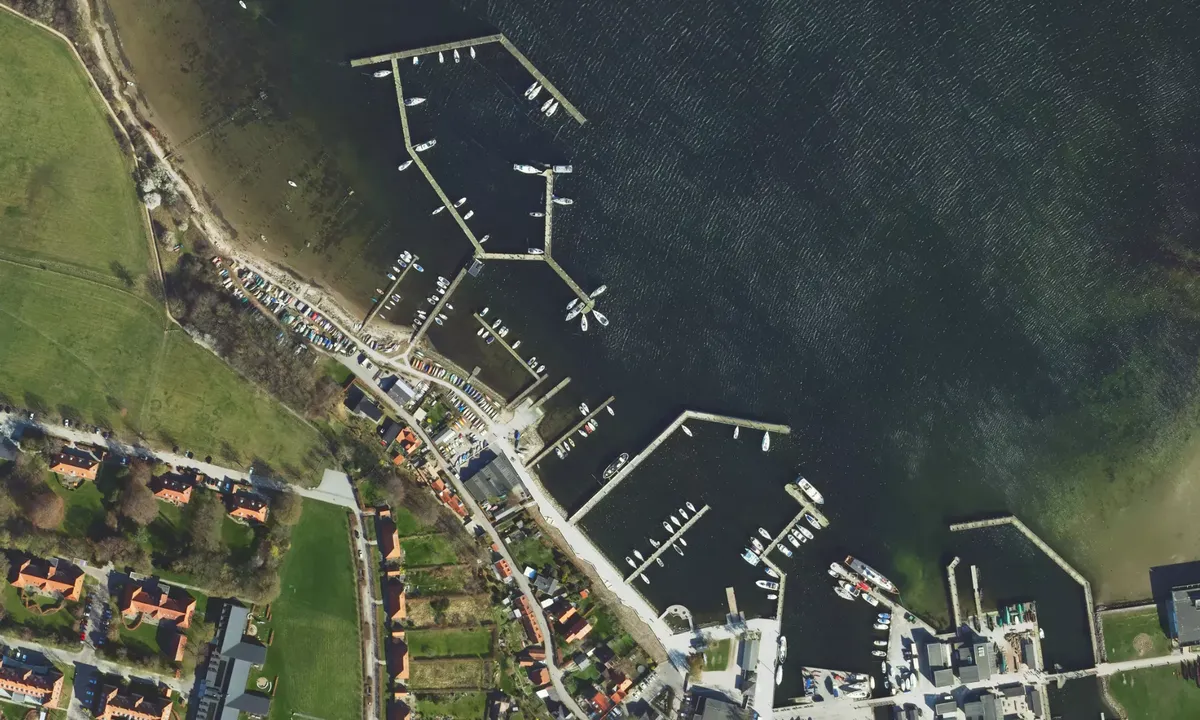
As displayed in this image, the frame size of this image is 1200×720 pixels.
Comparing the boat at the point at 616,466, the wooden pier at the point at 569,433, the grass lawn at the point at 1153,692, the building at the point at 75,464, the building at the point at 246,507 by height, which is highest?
the wooden pier at the point at 569,433

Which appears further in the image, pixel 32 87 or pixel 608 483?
pixel 608 483

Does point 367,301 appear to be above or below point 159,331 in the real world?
above

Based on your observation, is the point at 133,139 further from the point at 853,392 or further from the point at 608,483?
the point at 853,392

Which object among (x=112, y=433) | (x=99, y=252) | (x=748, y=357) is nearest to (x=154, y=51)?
(x=99, y=252)

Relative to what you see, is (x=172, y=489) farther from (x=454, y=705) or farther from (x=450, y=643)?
(x=454, y=705)

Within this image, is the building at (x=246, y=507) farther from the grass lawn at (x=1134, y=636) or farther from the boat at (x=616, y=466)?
the grass lawn at (x=1134, y=636)

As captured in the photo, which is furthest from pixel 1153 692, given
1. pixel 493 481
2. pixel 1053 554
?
pixel 493 481

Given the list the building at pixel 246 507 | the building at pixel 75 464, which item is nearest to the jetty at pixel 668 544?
the building at pixel 246 507
